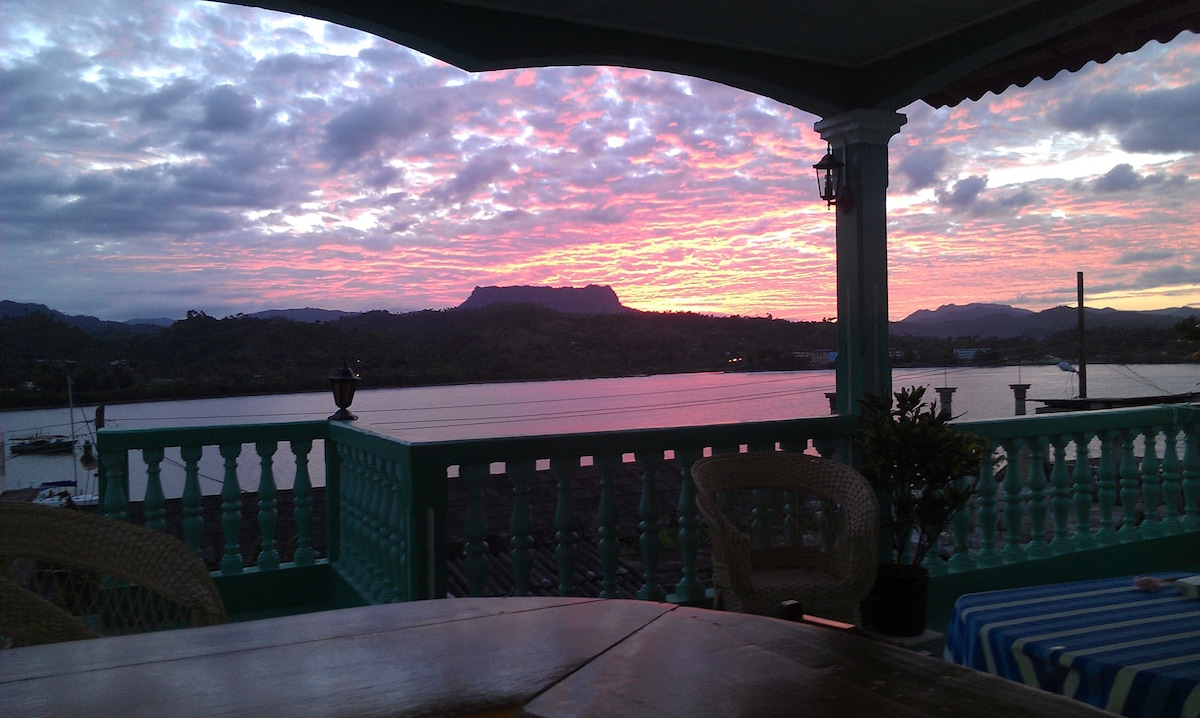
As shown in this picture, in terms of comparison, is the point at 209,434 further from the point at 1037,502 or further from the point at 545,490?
the point at 1037,502

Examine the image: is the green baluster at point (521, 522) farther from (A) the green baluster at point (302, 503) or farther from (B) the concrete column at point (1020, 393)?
(B) the concrete column at point (1020, 393)

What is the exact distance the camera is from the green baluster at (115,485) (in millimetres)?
3309

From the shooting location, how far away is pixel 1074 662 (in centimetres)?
155

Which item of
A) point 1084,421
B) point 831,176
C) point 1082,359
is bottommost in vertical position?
point 1084,421

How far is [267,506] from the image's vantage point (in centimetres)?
365

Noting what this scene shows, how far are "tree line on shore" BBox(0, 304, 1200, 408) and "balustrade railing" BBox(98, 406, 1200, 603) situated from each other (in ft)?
1.96

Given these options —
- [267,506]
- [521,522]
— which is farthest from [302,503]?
[521,522]

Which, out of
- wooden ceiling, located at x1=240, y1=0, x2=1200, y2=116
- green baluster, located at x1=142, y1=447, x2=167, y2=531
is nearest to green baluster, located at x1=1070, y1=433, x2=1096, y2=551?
wooden ceiling, located at x1=240, y1=0, x2=1200, y2=116

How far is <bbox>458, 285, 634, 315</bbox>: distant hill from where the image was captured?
5500 millimetres

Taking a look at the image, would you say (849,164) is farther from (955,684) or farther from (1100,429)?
(955,684)

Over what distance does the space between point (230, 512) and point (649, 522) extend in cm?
199

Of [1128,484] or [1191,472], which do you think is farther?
[1191,472]

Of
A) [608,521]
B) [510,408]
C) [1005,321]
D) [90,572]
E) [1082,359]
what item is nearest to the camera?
[90,572]

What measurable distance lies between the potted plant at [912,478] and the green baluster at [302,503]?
2.78m
